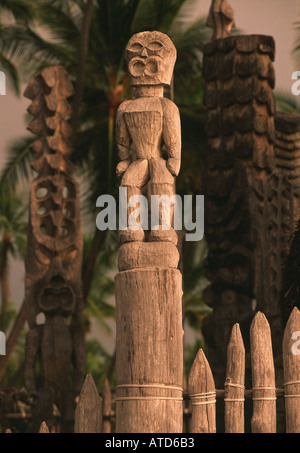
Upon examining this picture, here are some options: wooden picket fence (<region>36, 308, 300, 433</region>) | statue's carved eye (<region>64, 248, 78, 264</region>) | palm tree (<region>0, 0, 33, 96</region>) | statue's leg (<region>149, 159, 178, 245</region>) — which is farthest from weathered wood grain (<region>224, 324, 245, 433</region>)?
palm tree (<region>0, 0, 33, 96</region>)

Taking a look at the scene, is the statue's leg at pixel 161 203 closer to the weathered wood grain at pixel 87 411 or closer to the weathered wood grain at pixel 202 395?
the weathered wood grain at pixel 202 395

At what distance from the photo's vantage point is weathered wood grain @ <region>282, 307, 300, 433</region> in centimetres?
607

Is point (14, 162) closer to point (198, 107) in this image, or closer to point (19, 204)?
point (198, 107)

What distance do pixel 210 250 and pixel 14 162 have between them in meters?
8.63

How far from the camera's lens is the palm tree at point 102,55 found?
18344 mm

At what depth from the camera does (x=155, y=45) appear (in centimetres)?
682

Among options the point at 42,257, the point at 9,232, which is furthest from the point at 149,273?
the point at 9,232

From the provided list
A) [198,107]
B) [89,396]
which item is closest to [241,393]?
[89,396]

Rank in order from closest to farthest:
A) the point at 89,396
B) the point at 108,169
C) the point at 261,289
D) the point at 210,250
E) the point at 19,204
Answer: the point at 89,396 < the point at 261,289 < the point at 210,250 < the point at 108,169 < the point at 19,204

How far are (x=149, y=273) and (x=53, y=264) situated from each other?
244 inches

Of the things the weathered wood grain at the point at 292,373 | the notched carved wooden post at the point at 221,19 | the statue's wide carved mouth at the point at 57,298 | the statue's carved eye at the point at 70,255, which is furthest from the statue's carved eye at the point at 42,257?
the weathered wood grain at the point at 292,373

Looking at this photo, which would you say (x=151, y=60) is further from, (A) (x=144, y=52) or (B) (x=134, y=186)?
(B) (x=134, y=186)

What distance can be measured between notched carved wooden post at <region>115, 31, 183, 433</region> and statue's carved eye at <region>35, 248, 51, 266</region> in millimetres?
5727

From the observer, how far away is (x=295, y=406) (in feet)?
20.1
